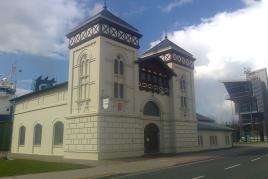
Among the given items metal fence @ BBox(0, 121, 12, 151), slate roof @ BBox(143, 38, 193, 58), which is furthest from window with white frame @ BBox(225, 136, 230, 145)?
metal fence @ BBox(0, 121, 12, 151)

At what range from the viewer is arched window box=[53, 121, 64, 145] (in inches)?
1282

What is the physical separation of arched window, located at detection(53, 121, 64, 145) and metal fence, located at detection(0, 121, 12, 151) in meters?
20.4

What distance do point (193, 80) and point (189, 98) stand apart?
11.0 feet

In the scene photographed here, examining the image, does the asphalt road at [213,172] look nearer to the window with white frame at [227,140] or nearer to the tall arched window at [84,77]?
the tall arched window at [84,77]

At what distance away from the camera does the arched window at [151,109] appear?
1315 inches

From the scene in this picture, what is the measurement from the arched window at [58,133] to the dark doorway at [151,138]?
379 inches

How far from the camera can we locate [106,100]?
2650 cm

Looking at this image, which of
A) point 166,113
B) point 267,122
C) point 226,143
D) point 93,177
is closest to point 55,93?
point 166,113

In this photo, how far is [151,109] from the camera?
3441 centimetres

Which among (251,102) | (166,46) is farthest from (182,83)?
(251,102)

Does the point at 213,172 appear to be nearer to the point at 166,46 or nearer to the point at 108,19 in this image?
the point at 108,19

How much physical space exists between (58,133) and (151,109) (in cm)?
1134

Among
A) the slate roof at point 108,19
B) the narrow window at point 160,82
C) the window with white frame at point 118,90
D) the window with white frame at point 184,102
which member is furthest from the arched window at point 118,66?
the window with white frame at point 184,102

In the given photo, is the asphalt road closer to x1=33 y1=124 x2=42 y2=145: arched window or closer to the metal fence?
x1=33 y1=124 x2=42 y2=145: arched window
